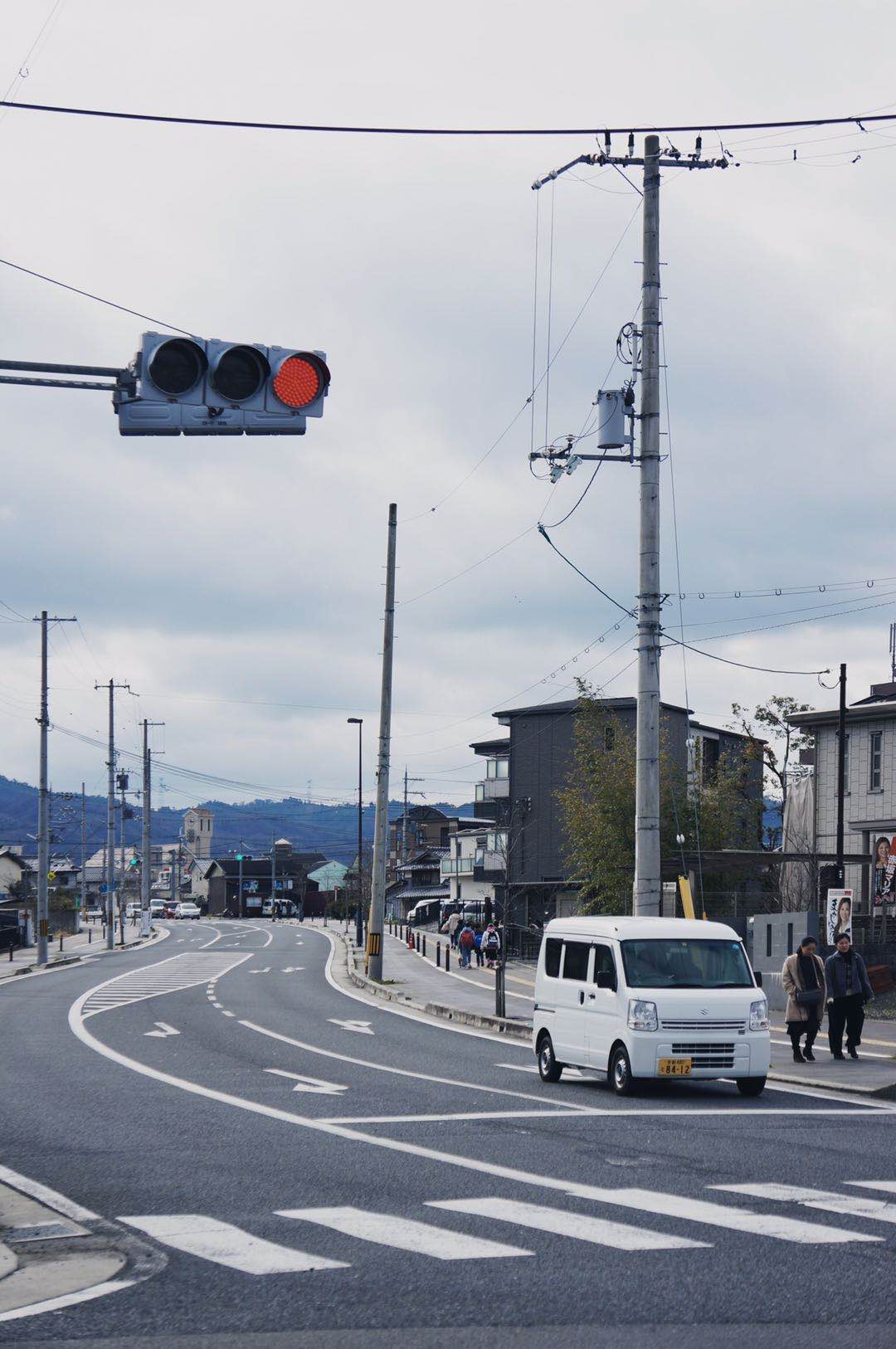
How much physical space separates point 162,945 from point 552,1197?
237ft

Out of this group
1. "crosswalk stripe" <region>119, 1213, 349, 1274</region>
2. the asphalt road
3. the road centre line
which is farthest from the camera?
the road centre line

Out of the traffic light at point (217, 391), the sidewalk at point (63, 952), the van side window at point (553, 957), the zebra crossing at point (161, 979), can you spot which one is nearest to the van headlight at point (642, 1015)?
the van side window at point (553, 957)

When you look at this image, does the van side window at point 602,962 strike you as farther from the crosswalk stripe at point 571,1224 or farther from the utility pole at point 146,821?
the utility pole at point 146,821

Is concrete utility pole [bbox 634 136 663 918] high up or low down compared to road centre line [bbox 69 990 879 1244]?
up

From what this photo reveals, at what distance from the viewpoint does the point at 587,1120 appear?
15.3 metres

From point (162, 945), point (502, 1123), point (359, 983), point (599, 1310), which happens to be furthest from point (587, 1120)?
point (162, 945)

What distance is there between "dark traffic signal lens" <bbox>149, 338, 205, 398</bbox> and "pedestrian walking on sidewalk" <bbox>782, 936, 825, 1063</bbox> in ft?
45.9

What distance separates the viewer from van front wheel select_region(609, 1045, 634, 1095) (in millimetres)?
17688

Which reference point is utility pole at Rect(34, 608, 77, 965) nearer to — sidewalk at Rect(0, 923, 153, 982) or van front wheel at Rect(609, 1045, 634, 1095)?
sidewalk at Rect(0, 923, 153, 982)

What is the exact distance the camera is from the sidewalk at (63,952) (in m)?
57.7

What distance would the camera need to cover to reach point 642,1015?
692 inches

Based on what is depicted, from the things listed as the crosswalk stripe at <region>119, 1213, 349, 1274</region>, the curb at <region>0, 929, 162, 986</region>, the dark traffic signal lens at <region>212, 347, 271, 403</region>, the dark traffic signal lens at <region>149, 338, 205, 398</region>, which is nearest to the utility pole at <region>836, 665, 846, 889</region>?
the curb at <region>0, 929, 162, 986</region>

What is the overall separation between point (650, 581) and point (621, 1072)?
28.4 ft

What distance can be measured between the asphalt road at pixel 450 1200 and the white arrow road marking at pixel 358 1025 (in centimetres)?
522
